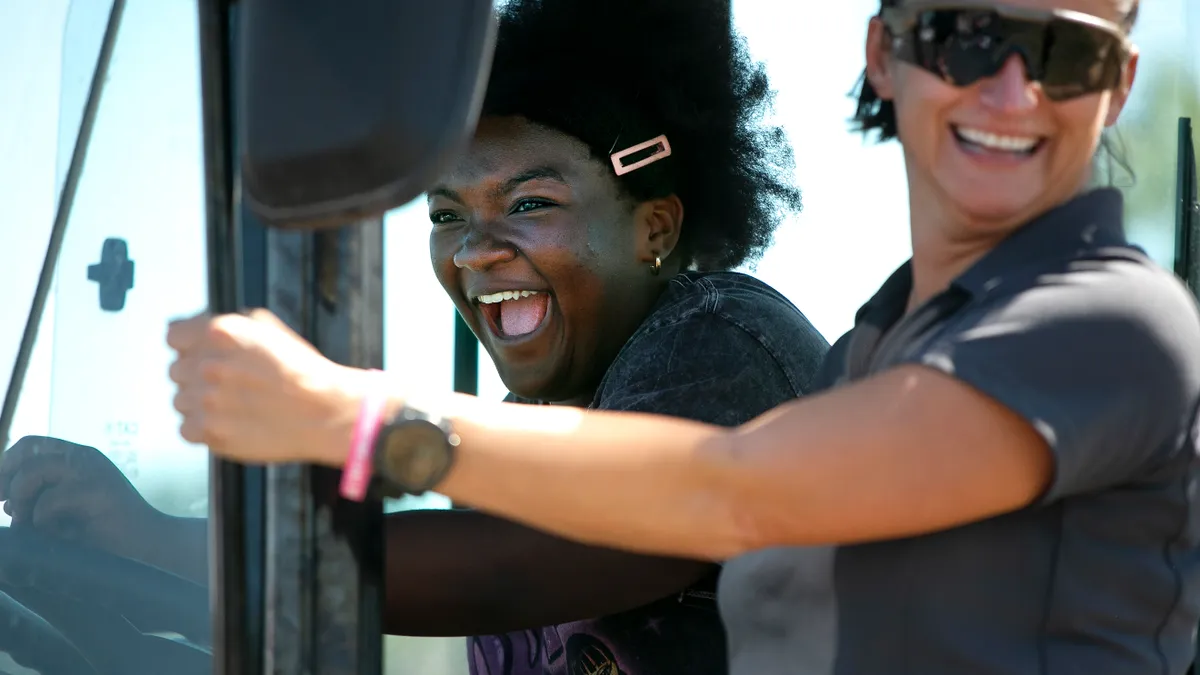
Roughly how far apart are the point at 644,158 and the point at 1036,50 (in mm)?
1071

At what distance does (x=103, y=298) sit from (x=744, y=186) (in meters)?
1.29

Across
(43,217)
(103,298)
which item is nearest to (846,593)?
(103,298)

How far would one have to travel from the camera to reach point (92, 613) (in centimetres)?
139

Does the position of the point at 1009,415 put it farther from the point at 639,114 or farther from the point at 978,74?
the point at 639,114

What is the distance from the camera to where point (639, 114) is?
7.49 ft

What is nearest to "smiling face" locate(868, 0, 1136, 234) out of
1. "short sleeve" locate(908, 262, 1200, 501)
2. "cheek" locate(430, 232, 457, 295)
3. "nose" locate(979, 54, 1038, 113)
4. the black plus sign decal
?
"nose" locate(979, 54, 1038, 113)

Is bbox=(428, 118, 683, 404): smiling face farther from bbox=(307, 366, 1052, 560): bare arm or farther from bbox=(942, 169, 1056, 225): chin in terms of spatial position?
bbox=(307, 366, 1052, 560): bare arm

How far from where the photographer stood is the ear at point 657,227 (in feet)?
7.43

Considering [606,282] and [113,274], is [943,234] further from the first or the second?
[606,282]

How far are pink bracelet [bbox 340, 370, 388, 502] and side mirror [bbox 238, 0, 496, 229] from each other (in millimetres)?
134

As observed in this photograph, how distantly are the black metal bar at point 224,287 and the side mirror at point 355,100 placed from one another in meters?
0.16

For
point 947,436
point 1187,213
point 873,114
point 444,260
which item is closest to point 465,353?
point 444,260

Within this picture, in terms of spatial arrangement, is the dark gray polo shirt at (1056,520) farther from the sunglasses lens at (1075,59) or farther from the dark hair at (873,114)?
the dark hair at (873,114)

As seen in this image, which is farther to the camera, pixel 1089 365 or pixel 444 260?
pixel 444 260
